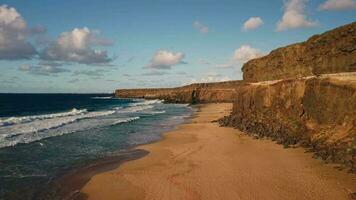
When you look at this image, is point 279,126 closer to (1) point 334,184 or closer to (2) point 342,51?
(2) point 342,51

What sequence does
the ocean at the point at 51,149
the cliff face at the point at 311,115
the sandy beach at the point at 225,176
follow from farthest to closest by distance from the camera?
the cliff face at the point at 311,115 → the ocean at the point at 51,149 → the sandy beach at the point at 225,176

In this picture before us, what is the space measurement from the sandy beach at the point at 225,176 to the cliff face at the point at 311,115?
3.64 feet

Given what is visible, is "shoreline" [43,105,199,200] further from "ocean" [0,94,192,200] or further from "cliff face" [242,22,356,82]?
"cliff face" [242,22,356,82]

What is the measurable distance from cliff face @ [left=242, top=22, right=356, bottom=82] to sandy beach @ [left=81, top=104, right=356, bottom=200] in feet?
21.2

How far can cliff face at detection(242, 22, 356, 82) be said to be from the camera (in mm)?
21859

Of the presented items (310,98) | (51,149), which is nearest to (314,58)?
(310,98)

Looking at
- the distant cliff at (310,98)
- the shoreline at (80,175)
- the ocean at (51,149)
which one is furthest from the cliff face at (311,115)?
the shoreline at (80,175)

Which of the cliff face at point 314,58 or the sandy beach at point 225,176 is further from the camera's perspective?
the cliff face at point 314,58

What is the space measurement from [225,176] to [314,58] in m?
13.6

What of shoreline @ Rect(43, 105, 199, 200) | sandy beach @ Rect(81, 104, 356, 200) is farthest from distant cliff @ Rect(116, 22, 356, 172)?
shoreline @ Rect(43, 105, 199, 200)

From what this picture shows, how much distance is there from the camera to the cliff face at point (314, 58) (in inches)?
861

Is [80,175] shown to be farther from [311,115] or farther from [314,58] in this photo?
[314,58]

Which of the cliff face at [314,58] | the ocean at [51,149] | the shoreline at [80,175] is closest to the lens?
the shoreline at [80,175]

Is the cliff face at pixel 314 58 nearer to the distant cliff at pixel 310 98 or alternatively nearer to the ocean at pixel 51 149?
the distant cliff at pixel 310 98
